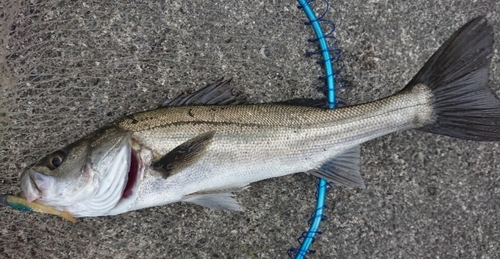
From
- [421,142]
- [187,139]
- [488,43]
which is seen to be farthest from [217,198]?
[488,43]

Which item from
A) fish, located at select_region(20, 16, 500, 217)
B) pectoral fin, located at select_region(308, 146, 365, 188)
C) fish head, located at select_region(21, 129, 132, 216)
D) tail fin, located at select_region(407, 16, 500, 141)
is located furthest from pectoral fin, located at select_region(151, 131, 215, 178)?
tail fin, located at select_region(407, 16, 500, 141)

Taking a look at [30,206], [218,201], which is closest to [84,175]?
[30,206]

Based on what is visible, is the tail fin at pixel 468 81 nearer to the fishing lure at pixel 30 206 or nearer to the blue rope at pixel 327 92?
the blue rope at pixel 327 92

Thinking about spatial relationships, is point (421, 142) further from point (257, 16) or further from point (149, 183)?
point (149, 183)

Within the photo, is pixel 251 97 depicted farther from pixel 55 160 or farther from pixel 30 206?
pixel 30 206

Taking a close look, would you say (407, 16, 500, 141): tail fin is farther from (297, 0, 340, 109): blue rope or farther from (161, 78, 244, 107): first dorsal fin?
Result: (161, 78, 244, 107): first dorsal fin

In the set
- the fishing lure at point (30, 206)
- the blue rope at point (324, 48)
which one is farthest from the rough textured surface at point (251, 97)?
the fishing lure at point (30, 206)
